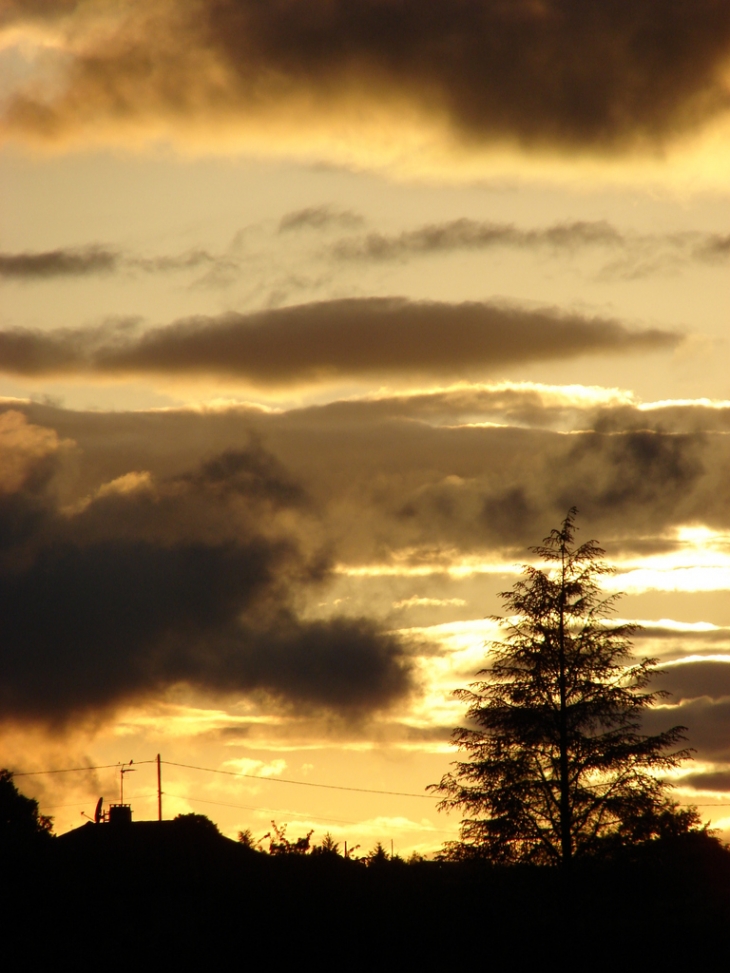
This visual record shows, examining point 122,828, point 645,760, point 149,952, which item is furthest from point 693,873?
point 122,828

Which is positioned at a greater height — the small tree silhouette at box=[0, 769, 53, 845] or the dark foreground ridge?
the small tree silhouette at box=[0, 769, 53, 845]

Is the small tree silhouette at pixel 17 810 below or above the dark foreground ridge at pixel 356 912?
above

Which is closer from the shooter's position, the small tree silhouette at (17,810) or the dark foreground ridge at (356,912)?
the dark foreground ridge at (356,912)

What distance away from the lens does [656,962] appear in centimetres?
3903

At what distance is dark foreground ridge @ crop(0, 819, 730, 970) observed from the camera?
125 ft

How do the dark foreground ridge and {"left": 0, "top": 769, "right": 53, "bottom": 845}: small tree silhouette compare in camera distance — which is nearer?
the dark foreground ridge

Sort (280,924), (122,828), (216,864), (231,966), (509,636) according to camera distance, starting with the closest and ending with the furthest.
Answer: (231,966)
(280,924)
(509,636)
(216,864)
(122,828)

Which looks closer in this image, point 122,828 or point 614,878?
point 614,878

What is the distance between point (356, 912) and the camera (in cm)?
4084

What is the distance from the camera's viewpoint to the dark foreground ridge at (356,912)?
38.0 metres

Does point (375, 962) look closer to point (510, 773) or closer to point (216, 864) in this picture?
point (510, 773)

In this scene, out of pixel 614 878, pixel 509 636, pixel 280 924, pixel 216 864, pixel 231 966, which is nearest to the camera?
pixel 231 966

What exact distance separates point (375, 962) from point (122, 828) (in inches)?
1428

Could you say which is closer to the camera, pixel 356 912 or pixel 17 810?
pixel 356 912
